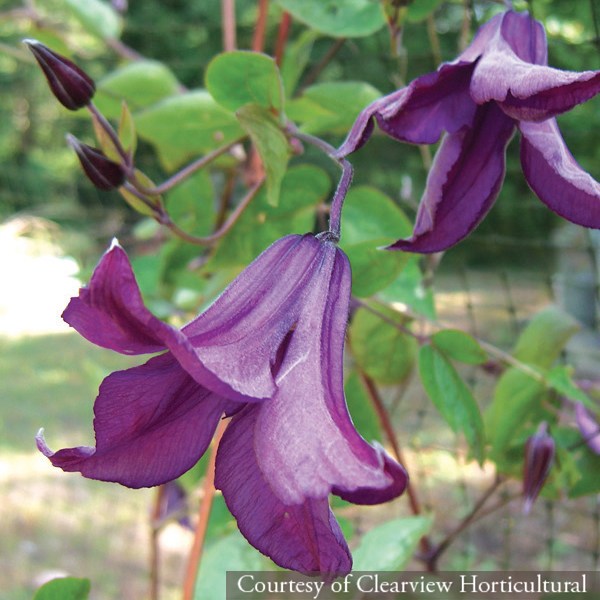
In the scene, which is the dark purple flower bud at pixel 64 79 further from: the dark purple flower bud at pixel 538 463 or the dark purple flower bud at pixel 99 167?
the dark purple flower bud at pixel 538 463

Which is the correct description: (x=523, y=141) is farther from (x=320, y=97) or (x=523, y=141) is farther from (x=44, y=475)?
(x=44, y=475)

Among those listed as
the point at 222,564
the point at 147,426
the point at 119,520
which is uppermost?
the point at 147,426

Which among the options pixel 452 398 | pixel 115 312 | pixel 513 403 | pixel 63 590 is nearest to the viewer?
pixel 115 312

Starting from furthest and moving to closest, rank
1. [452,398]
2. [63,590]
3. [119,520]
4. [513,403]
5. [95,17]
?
Result: [119,520]
[95,17]
[513,403]
[452,398]
[63,590]

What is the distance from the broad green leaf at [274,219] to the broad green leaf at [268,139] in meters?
0.11

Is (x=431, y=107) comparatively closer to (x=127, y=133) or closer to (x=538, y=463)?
(x=127, y=133)

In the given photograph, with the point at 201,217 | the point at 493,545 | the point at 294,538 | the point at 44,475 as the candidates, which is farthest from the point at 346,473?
the point at 44,475

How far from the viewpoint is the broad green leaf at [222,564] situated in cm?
48

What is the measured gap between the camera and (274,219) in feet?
1.61

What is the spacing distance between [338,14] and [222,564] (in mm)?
412

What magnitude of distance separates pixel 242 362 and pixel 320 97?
0.90 ft

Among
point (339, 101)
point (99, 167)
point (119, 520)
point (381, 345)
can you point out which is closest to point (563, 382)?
point (381, 345)

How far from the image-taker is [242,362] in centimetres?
24

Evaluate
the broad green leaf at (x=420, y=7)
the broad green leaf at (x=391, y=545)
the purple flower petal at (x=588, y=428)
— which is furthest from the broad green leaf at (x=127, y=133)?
the purple flower petal at (x=588, y=428)
